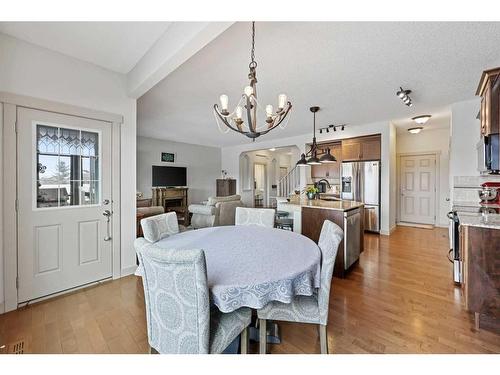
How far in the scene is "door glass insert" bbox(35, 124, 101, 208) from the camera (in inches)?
89.9

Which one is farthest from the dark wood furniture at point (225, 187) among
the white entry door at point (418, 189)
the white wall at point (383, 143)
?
the white entry door at point (418, 189)

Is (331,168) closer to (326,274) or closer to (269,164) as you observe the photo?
(269,164)

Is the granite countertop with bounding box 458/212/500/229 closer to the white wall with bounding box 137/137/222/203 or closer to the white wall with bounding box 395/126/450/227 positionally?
the white wall with bounding box 395/126/450/227

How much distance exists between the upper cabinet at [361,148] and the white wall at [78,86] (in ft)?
15.7

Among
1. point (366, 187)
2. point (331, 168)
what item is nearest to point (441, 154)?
point (366, 187)

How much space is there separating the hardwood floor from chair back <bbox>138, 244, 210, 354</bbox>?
0.69 meters

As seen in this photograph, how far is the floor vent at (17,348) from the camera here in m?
1.56

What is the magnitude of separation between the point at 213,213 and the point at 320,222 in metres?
2.42

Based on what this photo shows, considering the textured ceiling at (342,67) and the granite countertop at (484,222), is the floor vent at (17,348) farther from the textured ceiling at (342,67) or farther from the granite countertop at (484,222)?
the granite countertop at (484,222)

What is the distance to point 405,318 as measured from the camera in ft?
6.44

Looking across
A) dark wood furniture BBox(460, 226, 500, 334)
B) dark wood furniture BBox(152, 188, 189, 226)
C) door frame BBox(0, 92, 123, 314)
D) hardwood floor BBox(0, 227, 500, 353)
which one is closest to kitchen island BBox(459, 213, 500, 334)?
dark wood furniture BBox(460, 226, 500, 334)
